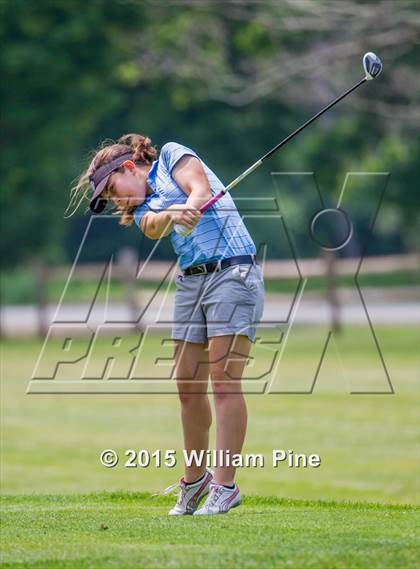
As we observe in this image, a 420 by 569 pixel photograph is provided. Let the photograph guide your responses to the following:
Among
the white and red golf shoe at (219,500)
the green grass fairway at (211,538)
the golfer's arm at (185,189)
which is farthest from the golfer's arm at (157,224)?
the green grass fairway at (211,538)

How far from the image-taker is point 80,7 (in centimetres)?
3412

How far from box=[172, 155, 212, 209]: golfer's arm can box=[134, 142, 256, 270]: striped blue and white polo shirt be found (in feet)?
0.11

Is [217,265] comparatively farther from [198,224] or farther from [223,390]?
[223,390]

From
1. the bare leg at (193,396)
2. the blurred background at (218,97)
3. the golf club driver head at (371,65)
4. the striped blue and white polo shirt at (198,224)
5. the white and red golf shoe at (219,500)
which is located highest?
the golf club driver head at (371,65)

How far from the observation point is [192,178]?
676 centimetres

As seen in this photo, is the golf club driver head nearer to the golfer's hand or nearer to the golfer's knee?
the golfer's hand

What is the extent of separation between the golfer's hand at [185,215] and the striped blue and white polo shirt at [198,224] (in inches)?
8.4

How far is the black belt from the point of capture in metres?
6.86

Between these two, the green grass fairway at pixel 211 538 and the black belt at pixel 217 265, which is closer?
the green grass fairway at pixel 211 538

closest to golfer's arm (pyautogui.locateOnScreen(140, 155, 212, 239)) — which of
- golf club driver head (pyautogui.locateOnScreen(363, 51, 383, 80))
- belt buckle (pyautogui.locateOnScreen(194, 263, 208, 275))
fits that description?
belt buckle (pyautogui.locateOnScreen(194, 263, 208, 275))

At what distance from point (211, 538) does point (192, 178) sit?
1737 millimetres

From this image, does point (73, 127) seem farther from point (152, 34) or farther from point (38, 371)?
point (38, 371)

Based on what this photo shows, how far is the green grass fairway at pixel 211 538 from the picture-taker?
Answer: 17.9ft

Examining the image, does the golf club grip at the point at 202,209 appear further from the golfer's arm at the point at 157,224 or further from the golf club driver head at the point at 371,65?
the golf club driver head at the point at 371,65
